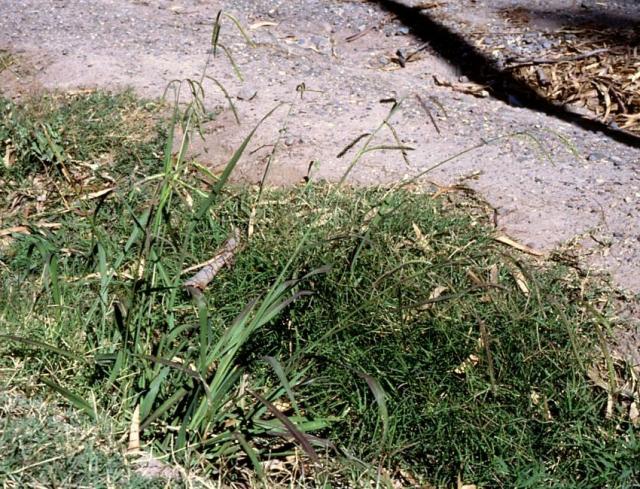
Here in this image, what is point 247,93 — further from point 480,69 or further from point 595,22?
point 595,22

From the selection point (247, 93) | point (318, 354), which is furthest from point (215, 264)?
point (247, 93)

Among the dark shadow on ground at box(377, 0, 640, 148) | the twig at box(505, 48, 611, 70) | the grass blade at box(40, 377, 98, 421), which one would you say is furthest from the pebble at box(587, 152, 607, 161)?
the grass blade at box(40, 377, 98, 421)

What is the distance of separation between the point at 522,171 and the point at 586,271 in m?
0.78

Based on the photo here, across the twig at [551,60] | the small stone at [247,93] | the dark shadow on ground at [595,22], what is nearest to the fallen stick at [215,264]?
the small stone at [247,93]

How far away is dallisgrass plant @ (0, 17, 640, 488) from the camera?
282 cm

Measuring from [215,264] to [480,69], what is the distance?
9.36 ft

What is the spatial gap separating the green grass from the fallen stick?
0.04m

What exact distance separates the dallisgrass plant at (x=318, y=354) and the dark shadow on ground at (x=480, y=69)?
1645 mm

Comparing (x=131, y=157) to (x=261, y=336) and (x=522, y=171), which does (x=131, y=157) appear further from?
(x=522, y=171)

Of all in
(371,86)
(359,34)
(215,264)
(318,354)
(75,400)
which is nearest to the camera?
(75,400)

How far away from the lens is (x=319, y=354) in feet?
10.2

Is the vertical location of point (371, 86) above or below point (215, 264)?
above

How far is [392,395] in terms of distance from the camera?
3.12 m

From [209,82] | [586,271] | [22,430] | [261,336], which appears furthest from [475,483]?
[209,82]
